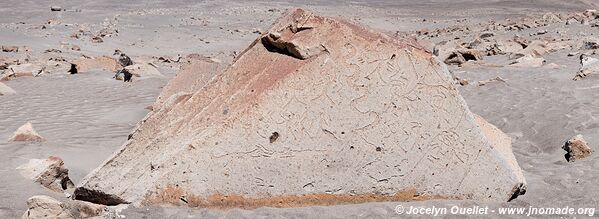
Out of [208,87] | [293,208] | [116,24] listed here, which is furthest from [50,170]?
[116,24]

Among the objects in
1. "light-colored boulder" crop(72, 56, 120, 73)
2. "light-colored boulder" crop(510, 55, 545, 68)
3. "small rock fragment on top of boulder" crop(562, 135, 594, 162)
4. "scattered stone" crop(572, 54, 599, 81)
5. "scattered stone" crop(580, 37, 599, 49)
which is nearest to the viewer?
"small rock fragment on top of boulder" crop(562, 135, 594, 162)

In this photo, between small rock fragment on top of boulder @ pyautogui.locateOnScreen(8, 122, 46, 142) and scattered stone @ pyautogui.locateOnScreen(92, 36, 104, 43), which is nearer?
small rock fragment on top of boulder @ pyautogui.locateOnScreen(8, 122, 46, 142)

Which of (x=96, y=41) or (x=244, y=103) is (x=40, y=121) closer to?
(x=244, y=103)

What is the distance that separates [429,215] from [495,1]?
28470 millimetres

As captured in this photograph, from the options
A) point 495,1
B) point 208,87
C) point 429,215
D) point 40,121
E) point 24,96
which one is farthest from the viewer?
point 495,1

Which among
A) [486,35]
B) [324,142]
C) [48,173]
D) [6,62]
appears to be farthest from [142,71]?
[486,35]

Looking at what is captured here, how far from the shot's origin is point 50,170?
431cm

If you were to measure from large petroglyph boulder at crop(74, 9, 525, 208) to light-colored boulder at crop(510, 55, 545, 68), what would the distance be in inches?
217

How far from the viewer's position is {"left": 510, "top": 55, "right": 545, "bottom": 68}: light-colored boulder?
952cm

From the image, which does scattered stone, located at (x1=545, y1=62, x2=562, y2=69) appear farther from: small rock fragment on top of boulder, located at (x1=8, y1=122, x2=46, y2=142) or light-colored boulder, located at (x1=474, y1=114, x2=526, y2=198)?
small rock fragment on top of boulder, located at (x1=8, y1=122, x2=46, y2=142)

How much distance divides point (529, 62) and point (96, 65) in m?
7.01

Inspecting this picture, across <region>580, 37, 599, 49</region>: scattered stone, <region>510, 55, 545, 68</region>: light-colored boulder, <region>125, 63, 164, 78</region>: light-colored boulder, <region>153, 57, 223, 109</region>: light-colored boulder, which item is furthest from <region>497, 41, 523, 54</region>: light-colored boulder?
<region>153, 57, 223, 109</region>: light-colored boulder

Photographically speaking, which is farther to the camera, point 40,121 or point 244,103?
point 40,121

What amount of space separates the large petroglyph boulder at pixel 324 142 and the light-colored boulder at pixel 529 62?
5.50 metres
